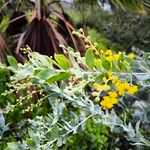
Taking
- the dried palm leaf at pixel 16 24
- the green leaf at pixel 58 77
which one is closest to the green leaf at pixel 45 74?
the green leaf at pixel 58 77

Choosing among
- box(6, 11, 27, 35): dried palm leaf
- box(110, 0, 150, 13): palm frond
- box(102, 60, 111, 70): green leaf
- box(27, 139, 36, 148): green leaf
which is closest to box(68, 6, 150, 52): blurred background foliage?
box(110, 0, 150, 13): palm frond

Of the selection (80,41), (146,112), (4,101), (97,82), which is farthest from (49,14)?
(97,82)

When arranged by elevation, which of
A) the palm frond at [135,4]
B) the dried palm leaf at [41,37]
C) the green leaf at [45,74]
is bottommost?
the palm frond at [135,4]

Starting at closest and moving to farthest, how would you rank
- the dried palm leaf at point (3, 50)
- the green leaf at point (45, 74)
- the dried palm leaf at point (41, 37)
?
the green leaf at point (45, 74) → the dried palm leaf at point (3, 50) → the dried palm leaf at point (41, 37)

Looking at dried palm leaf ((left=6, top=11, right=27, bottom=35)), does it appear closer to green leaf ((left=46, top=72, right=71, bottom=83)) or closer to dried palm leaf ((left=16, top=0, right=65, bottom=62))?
dried palm leaf ((left=16, top=0, right=65, bottom=62))

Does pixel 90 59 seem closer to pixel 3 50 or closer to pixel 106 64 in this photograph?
pixel 106 64

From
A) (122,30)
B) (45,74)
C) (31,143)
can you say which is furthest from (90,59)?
(122,30)

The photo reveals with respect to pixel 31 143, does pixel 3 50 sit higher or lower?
higher

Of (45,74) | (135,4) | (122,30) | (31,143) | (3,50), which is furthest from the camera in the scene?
(122,30)

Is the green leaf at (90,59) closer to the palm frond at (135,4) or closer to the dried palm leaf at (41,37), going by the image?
the dried palm leaf at (41,37)

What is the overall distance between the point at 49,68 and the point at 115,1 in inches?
105

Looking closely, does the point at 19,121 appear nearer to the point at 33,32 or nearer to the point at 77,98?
the point at 33,32

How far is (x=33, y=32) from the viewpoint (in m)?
2.99

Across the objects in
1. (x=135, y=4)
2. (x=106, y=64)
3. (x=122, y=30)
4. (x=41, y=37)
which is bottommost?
(x=122, y=30)
